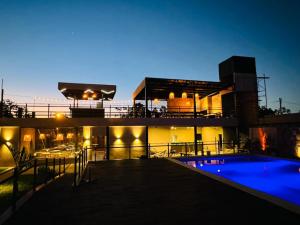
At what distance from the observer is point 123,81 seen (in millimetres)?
47312

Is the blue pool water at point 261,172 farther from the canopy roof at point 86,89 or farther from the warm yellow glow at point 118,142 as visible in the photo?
the canopy roof at point 86,89

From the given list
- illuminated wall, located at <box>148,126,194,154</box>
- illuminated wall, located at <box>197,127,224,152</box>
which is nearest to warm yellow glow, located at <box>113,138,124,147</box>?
illuminated wall, located at <box>148,126,194,154</box>

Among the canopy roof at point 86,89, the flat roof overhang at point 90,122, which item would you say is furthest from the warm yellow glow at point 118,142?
the canopy roof at point 86,89

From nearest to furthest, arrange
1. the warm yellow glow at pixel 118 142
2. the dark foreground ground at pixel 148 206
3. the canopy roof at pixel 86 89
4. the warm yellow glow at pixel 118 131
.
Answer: the dark foreground ground at pixel 148 206 → the canopy roof at pixel 86 89 → the warm yellow glow at pixel 118 142 → the warm yellow glow at pixel 118 131

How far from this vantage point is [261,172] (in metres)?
11.1

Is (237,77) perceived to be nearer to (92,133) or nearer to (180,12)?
(180,12)

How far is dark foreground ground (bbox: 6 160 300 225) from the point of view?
376 cm

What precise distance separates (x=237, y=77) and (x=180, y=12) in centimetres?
1063

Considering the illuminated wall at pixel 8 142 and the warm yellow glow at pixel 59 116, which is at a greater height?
the warm yellow glow at pixel 59 116

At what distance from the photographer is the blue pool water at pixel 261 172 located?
8359 millimetres

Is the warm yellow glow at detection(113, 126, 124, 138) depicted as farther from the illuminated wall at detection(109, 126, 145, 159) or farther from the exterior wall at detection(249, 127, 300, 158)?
the exterior wall at detection(249, 127, 300, 158)

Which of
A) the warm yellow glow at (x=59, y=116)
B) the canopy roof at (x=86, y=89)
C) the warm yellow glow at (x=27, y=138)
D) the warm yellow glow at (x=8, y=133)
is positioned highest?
the canopy roof at (x=86, y=89)

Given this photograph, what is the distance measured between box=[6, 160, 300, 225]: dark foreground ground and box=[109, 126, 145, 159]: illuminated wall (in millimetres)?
8577

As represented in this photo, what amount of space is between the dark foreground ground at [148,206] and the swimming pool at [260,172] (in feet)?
7.97
